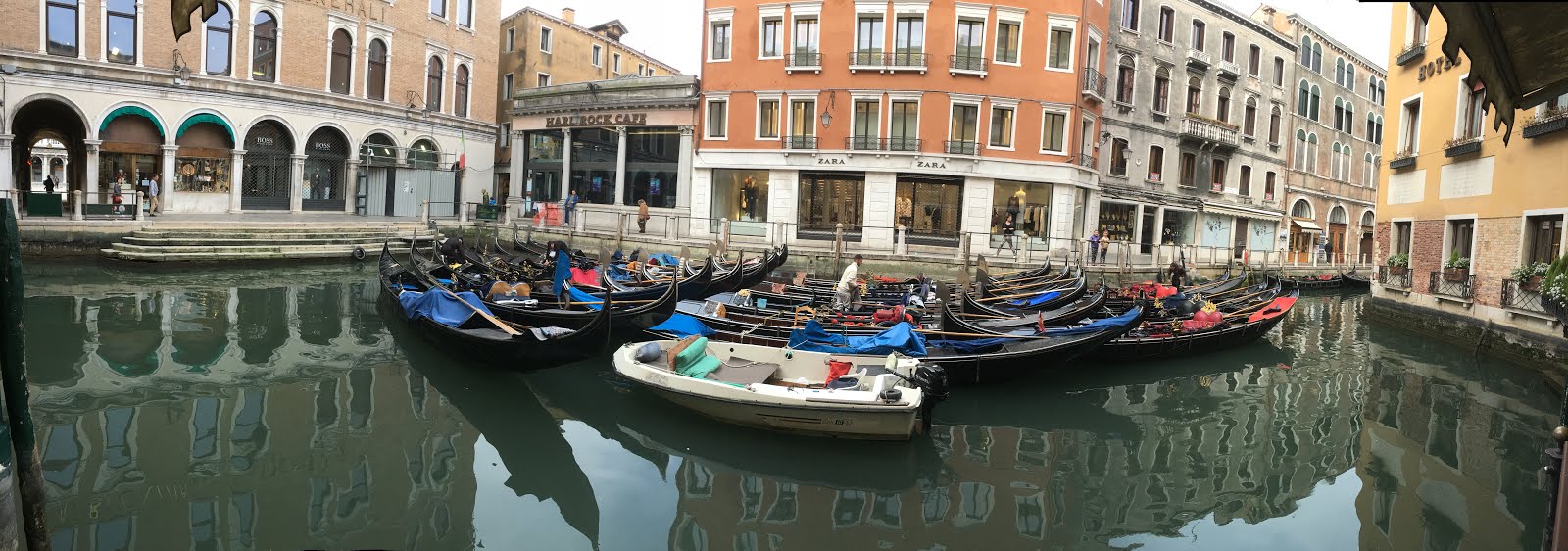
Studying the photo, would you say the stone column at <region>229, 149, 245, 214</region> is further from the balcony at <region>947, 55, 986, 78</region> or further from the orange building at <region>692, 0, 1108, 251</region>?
the balcony at <region>947, 55, 986, 78</region>

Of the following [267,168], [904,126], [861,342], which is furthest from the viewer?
[267,168]

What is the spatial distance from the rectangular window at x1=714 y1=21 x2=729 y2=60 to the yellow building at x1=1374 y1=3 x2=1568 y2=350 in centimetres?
1319

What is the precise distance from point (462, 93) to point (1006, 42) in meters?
15.6

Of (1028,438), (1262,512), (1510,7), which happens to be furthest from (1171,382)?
(1510,7)

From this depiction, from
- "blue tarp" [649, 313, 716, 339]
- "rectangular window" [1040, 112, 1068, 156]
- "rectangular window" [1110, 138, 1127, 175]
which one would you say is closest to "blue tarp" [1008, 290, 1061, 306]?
"blue tarp" [649, 313, 716, 339]

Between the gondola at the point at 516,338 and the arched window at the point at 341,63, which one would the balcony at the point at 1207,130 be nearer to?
the gondola at the point at 516,338

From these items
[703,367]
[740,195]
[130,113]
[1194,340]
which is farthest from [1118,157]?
[130,113]

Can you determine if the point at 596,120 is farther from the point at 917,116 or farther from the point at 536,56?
the point at 917,116

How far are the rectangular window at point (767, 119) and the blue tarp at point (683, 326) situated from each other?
11.7m

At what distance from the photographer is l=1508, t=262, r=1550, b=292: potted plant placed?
406 inches

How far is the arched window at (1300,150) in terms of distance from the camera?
2714cm

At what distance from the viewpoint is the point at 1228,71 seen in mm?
24141

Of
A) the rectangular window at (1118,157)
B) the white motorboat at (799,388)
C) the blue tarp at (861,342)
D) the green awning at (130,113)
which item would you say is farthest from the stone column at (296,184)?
the rectangular window at (1118,157)

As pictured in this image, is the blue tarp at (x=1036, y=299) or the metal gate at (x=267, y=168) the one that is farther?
the metal gate at (x=267, y=168)
